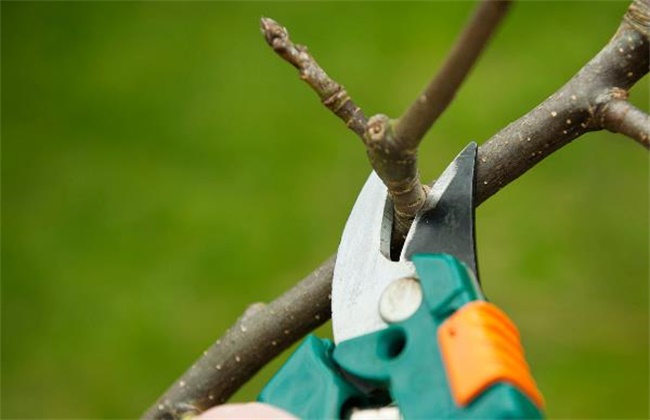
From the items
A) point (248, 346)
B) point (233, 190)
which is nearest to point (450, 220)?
point (248, 346)

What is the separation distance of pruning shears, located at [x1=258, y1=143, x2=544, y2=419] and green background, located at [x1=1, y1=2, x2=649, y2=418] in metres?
1.18

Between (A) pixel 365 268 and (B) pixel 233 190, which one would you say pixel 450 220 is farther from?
(B) pixel 233 190

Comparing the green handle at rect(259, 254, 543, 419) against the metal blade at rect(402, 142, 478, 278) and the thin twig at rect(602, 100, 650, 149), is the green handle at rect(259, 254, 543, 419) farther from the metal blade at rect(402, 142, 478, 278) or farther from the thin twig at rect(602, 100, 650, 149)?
the thin twig at rect(602, 100, 650, 149)

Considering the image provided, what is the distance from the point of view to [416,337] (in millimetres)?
565

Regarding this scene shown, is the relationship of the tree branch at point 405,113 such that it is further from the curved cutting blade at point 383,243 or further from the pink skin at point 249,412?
the pink skin at point 249,412

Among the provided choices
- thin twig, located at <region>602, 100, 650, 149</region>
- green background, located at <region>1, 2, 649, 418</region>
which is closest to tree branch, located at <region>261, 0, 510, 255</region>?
thin twig, located at <region>602, 100, 650, 149</region>

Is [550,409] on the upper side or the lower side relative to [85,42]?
lower

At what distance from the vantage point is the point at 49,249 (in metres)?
2.10

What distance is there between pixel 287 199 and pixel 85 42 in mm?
717

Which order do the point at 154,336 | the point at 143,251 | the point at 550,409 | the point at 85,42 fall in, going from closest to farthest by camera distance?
the point at 550,409 < the point at 154,336 < the point at 143,251 < the point at 85,42

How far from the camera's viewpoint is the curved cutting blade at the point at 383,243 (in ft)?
2.01

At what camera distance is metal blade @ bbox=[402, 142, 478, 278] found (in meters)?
0.61

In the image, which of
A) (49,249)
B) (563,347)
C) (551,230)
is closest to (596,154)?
(551,230)

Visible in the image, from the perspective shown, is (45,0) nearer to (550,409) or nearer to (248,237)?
(248,237)
